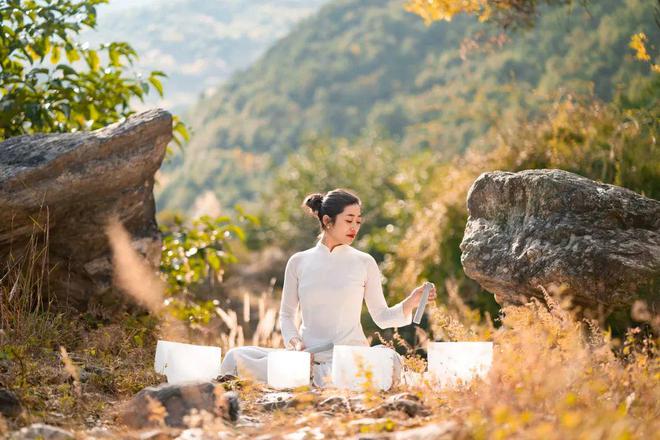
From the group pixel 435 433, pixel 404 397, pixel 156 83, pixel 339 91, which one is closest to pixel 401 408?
pixel 404 397

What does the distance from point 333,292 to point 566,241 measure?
1403 millimetres

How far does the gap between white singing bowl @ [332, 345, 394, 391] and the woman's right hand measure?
2.55 ft

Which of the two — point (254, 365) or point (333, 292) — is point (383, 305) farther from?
point (254, 365)

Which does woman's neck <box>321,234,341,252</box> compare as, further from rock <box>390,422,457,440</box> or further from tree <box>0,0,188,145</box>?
rock <box>390,422,457,440</box>

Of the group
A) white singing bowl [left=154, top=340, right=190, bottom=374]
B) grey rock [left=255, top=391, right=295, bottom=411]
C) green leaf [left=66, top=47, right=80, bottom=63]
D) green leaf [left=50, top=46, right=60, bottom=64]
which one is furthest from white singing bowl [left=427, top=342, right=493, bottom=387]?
green leaf [left=50, top=46, right=60, bottom=64]

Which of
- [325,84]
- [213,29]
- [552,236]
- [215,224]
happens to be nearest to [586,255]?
[552,236]

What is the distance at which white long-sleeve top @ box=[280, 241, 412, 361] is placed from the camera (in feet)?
18.0

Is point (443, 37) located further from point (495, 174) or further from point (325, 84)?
point (495, 174)

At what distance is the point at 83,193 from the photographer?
6355mm

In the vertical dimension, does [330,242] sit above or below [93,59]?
below

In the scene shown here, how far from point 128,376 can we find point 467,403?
6.95ft

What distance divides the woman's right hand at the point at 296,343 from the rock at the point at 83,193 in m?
1.85

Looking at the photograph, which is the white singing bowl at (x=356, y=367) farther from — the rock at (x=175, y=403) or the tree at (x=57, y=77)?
the tree at (x=57, y=77)

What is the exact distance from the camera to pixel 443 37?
4403cm
